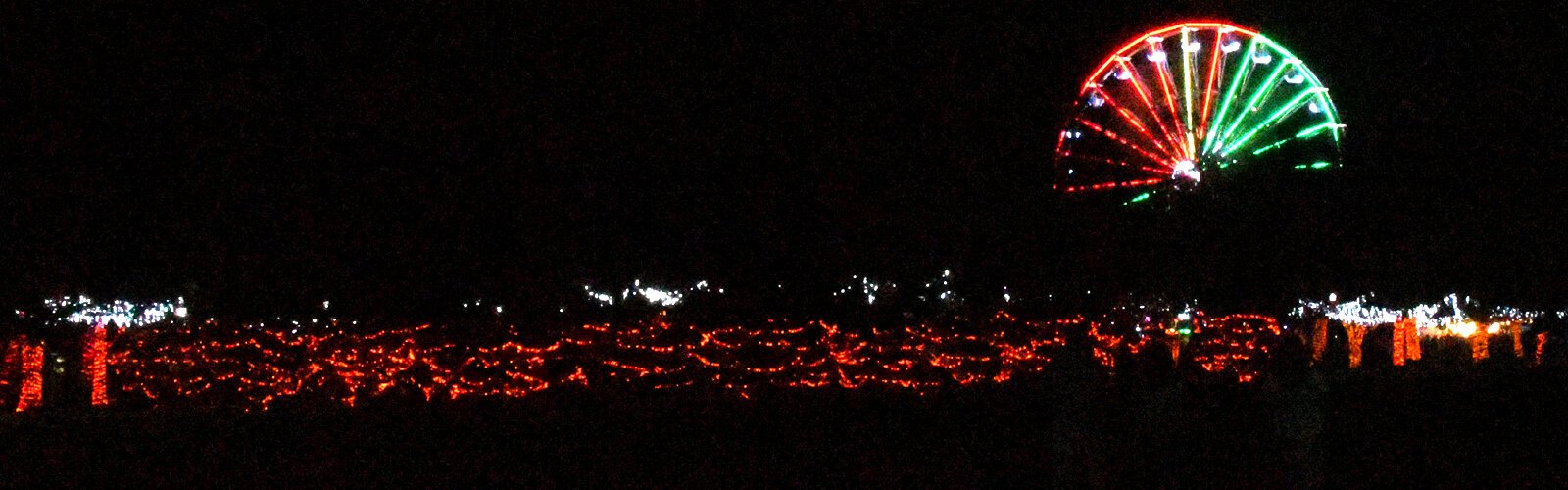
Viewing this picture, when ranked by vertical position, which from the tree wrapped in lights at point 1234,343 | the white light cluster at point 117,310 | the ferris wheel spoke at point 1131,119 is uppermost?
the ferris wheel spoke at point 1131,119

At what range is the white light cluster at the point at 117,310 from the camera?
1524 centimetres

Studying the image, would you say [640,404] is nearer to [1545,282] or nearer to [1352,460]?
[1352,460]

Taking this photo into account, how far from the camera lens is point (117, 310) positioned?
17094 mm

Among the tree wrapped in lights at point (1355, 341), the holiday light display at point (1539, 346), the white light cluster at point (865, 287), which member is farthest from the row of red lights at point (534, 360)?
the holiday light display at point (1539, 346)

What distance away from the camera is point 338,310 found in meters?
16.3

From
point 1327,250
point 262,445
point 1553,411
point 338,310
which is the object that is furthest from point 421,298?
point 1327,250

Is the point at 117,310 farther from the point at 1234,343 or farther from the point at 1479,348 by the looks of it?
the point at 1479,348

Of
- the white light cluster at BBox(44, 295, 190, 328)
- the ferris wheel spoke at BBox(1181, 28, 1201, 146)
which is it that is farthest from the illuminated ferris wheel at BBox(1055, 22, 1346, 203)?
the white light cluster at BBox(44, 295, 190, 328)

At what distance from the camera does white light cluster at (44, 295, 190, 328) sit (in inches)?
600

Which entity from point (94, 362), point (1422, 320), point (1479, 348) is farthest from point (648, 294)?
point (1422, 320)

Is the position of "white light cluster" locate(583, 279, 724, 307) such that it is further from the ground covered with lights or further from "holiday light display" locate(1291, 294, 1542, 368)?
"holiday light display" locate(1291, 294, 1542, 368)

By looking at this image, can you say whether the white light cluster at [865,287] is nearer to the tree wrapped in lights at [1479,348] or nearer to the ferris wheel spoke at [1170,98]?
the ferris wheel spoke at [1170,98]

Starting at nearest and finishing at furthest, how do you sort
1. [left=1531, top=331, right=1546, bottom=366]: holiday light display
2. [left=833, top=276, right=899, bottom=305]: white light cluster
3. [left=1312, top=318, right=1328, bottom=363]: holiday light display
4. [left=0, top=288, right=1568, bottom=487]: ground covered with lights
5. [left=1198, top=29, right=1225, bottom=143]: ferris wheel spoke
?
[left=0, top=288, right=1568, bottom=487]: ground covered with lights < [left=833, top=276, right=899, bottom=305]: white light cluster < [left=1198, top=29, right=1225, bottom=143]: ferris wheel spoke < [left=1312, top=318, right=1328, bottom=363]: holiday light display < [left=1531, top=331, right=1546, bottom=366]: holiday light display

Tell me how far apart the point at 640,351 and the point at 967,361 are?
10.2 feet
